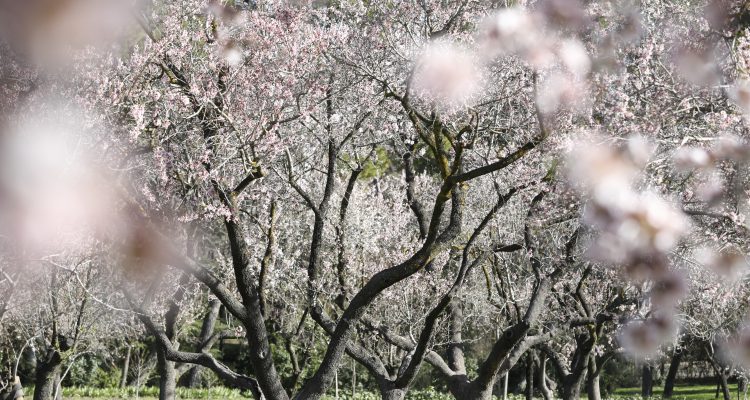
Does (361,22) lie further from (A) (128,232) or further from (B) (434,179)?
(B) (434,179)

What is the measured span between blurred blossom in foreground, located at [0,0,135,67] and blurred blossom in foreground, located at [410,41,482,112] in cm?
298

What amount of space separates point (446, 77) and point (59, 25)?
396 cm

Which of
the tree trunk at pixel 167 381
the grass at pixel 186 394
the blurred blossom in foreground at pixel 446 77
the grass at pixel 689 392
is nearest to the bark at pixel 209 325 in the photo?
the tree trunk at pixel 167 381

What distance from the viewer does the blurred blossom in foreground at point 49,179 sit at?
268 inches

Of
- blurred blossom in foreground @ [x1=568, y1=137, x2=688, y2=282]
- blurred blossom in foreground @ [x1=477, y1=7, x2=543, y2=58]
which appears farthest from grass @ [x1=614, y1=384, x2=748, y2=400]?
blurred blossom in foreground @ [x1=568, y1=137, x2=688, y2=282]

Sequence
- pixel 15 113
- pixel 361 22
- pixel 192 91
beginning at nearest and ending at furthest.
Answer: pixel 15 113, pixel 192 91, pixel 361 22

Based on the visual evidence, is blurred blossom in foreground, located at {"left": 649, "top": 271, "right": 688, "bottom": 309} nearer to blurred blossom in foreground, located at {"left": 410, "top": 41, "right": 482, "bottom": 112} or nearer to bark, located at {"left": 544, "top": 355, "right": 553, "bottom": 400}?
blurred blossom in foreground, located at {"left": 410, "top": 41, "right": 482, "bottom": 112}

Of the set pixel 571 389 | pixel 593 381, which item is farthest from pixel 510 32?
pixel 593 381

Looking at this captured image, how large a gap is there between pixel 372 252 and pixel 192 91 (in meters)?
6.51

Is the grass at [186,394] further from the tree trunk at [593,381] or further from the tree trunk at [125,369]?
the tree trunk at [593,381]

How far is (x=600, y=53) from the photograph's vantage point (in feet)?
23.7

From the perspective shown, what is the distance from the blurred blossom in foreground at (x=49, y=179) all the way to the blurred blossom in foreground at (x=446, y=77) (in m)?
3.29

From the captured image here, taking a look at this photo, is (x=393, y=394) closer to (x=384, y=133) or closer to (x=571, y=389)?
(x=384, y=133)

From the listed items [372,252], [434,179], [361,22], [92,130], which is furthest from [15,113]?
[434,179]
